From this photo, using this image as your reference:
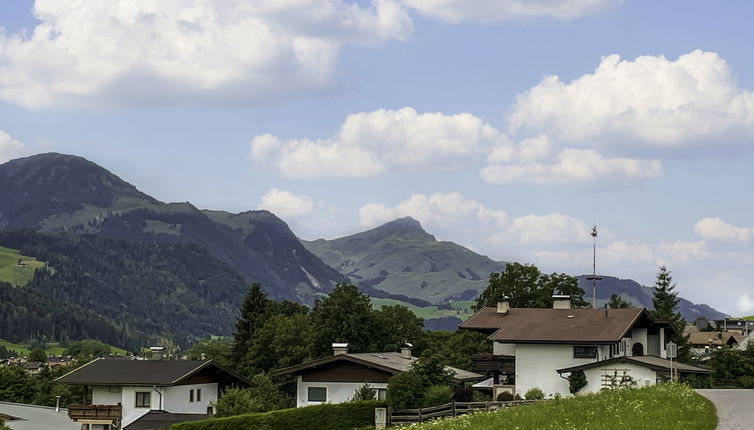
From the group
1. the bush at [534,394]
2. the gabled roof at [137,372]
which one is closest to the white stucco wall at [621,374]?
the bush at [534,394]

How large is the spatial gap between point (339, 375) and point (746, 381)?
38837 mm

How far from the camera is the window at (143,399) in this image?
73.4 meters

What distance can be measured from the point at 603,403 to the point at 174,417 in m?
Answer: 43.9

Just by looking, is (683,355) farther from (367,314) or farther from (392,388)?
(392,388)

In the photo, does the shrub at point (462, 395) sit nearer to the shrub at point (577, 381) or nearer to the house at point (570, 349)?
the shrub at point (577, 381)

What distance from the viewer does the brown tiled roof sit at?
71.5m

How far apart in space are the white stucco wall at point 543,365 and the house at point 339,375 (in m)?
4.87

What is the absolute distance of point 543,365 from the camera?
72438mm

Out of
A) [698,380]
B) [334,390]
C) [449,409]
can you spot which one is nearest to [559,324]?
[698,380]

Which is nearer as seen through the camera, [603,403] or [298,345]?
[603,403]

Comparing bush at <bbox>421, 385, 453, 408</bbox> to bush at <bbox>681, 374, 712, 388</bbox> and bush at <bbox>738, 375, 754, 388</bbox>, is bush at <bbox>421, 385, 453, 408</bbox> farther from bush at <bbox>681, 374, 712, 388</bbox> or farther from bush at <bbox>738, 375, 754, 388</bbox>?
bush at <bbox>738, 375, 754, 388</bbox>

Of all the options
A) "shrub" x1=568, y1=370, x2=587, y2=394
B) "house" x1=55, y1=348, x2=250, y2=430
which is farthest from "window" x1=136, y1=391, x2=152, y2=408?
"shrub" x1=568, y1=370, x2=587, y2=394

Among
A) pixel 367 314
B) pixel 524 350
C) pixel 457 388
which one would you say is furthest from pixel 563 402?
pixel 367 314

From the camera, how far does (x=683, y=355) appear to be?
320 ft
